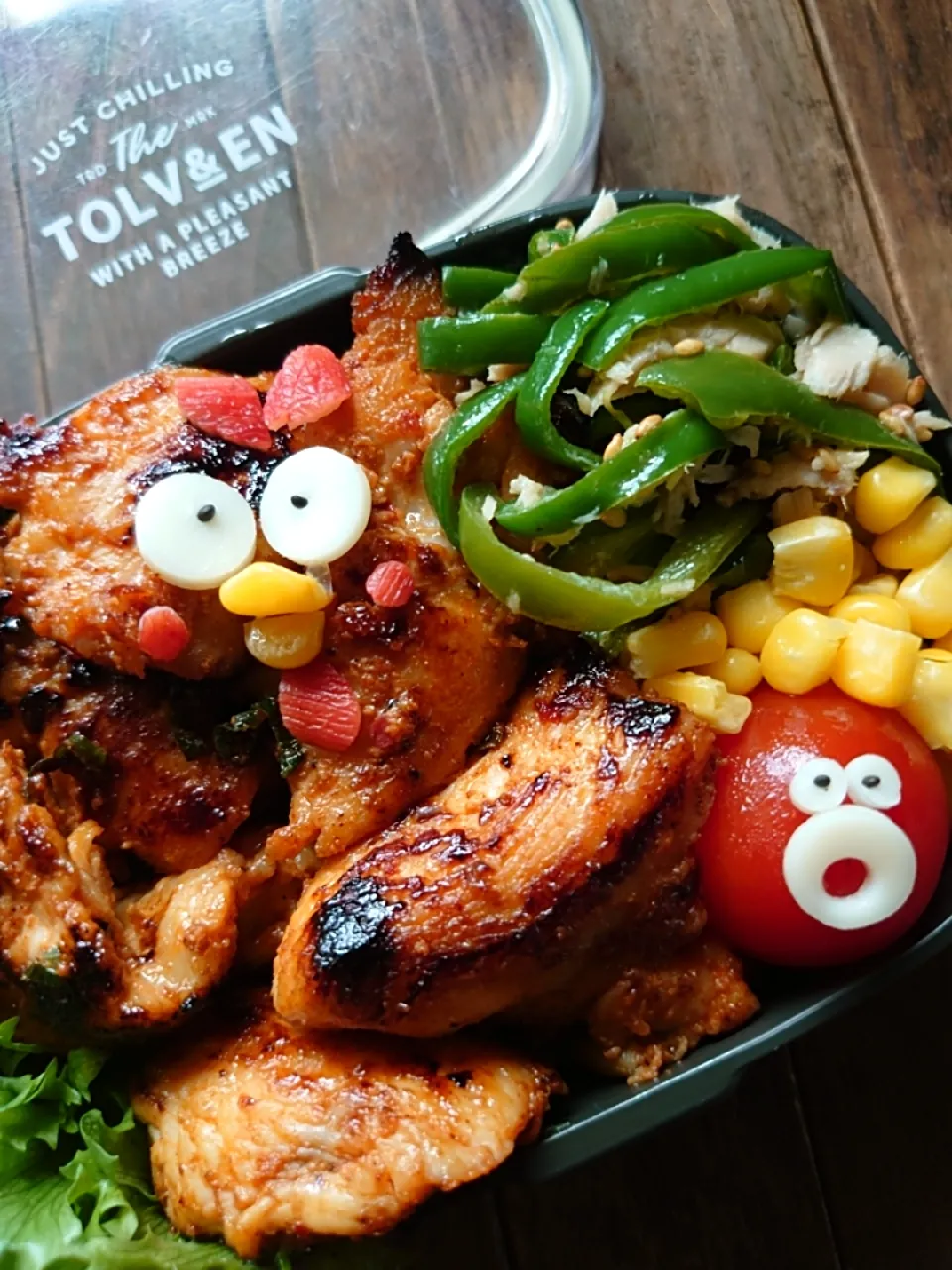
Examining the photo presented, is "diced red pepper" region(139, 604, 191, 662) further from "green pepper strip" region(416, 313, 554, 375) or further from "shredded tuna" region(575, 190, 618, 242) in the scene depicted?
"shredded tuna" region(575, 190, 618, 242)

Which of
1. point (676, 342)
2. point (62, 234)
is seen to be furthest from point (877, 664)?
point (62, 234)

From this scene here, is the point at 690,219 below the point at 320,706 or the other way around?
the other way around

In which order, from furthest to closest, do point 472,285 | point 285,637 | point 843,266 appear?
point 843,266 < point 472,285 < point 285,637

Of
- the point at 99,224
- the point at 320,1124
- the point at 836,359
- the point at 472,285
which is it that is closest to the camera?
the point at 320,1124

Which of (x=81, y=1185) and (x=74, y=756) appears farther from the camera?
(x=74, y=756)

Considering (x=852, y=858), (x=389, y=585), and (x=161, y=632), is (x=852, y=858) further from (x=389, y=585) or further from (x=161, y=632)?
(x=161, y=632)

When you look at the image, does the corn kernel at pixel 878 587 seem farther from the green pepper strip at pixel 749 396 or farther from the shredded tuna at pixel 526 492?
the shredded tuna at pixel 526 492

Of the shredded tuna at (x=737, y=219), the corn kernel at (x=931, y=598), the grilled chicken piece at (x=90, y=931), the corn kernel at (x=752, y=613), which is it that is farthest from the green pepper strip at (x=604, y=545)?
the grilled chicken piece at (x=90, y=931)

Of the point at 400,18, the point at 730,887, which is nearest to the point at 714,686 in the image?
the point at 730,887
